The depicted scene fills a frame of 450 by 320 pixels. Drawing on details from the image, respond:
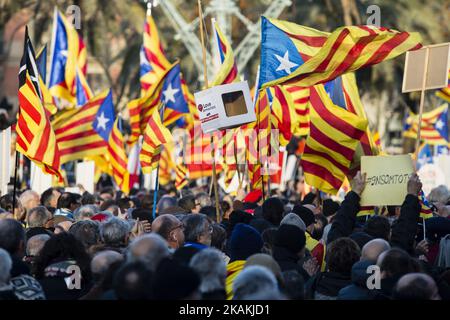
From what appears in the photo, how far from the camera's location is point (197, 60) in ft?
112

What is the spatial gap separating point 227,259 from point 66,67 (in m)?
13.0

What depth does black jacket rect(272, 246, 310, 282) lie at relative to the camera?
7.68m

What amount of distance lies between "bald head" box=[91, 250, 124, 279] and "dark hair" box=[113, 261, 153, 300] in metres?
0.94

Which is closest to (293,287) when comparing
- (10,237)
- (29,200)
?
(10,237)

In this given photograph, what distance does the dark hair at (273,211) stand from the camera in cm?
1043

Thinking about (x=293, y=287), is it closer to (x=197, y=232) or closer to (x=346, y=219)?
(x=197, y=232)

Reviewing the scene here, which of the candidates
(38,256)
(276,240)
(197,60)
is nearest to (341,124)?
(276,240)

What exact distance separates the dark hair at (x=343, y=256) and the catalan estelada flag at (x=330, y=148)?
13.7 feet

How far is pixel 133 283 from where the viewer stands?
5.80m

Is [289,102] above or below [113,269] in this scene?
above

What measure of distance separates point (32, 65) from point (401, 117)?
32275 millimetres

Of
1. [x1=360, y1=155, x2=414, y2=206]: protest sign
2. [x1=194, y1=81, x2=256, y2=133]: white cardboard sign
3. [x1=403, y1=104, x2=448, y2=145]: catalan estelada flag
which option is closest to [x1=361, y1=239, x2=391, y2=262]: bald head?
[x1=360, y1=155, x2=414, y2=206]: protest sign

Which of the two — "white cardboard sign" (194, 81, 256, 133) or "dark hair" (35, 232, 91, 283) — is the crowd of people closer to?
"dark hair" (35, 232, 91, 283)

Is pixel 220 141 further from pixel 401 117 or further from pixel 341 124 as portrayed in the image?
pixel 401 117
